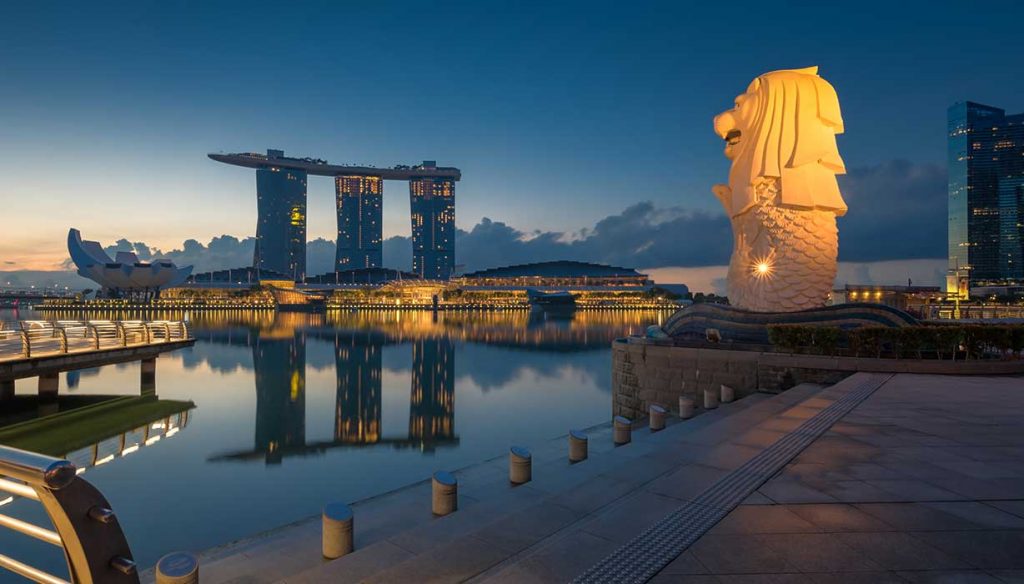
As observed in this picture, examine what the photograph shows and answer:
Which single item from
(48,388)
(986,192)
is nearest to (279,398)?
(48,388)

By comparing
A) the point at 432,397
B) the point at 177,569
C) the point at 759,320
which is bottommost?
the point at 432,397

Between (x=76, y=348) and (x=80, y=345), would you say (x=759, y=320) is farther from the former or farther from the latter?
(x=80, y=345)

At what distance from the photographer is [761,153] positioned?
25969 mm

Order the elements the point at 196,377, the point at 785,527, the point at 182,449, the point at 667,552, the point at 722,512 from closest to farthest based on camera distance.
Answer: the point at 667,552 → the point at 785,527 → the point at 722,512 → the point at 182,449 → the point at 196,377

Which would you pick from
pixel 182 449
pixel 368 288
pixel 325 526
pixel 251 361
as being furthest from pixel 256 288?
pixel 325 526

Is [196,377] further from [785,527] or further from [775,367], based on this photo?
[785,527]

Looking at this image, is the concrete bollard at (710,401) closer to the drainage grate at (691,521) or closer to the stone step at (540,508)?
the stone step at (540,508)

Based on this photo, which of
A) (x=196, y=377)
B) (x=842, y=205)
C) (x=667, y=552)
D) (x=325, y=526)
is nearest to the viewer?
(x=667, y=552)

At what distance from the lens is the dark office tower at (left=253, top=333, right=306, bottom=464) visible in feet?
61.4

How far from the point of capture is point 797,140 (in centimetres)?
2539

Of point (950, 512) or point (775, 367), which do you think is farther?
point (775, 367)

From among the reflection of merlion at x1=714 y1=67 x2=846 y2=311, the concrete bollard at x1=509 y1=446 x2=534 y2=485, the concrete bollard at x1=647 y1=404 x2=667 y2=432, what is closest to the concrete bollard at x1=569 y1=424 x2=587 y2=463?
the concrete bollard at x1=509 y1=446 x2=534 y2=485

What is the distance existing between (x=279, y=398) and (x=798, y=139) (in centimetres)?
2749

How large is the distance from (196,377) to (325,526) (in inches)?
1146
